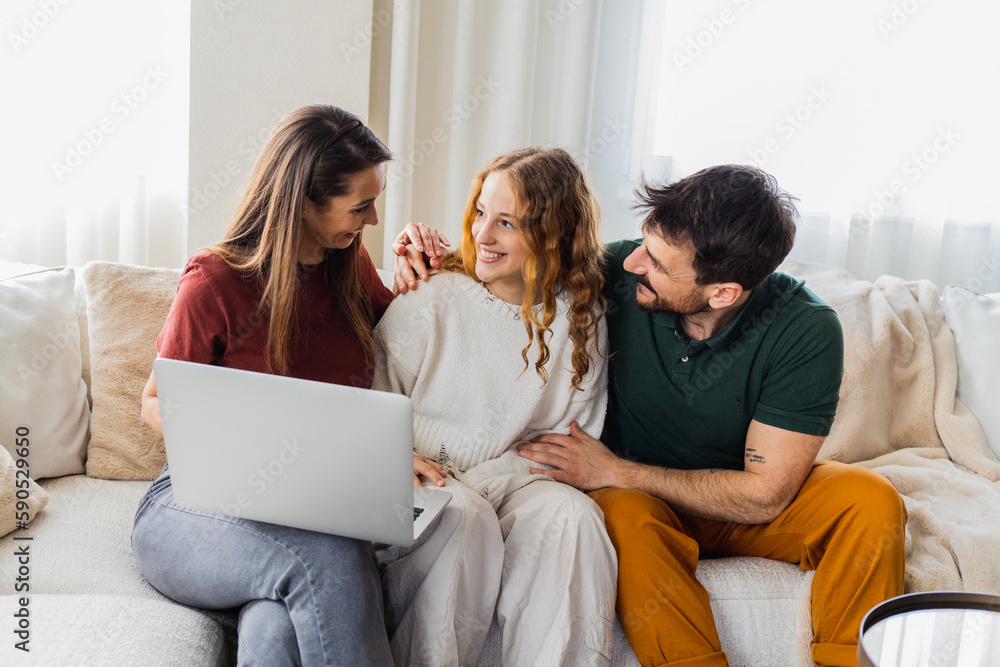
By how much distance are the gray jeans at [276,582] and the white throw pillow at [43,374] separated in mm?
432

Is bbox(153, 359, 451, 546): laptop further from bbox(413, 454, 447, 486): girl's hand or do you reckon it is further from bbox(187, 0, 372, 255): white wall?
bbox(187, 0, 372, 255): white wall

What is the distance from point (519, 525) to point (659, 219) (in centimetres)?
62

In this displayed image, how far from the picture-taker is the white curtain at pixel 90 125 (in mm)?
2107

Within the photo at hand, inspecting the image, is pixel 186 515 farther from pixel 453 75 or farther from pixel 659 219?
pixel 453 75

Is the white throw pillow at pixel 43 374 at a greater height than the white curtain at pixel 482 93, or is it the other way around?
the white curtain at pixel 482 93

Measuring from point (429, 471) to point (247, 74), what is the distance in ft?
3.98

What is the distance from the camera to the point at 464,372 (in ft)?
4.93

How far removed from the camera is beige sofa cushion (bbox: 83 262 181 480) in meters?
1.58

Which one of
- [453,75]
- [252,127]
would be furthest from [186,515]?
[453,75]

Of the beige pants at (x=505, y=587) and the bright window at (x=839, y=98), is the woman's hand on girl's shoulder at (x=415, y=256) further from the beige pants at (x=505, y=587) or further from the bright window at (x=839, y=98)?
the bright window at (x=839, y=98)

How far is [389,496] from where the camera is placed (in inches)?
40.5

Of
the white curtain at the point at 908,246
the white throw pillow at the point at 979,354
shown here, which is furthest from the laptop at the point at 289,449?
the white curtain at the point at 908,246

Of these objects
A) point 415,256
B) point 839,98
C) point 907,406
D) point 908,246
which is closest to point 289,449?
point 415,256

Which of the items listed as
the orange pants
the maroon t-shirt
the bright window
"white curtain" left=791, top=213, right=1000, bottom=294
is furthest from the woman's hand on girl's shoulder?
"white curtain" left=791, top=213, right=1000, bottom=294
